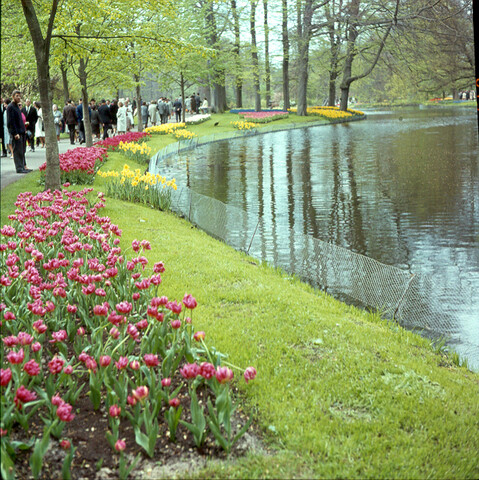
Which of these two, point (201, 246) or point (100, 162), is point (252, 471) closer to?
point (201, 246)

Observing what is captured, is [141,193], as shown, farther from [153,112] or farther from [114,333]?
[153,112]

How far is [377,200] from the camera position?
1362cm

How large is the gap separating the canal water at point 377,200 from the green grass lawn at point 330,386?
126 centimetres

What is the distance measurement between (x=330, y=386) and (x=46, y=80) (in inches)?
355

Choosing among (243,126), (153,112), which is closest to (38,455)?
(243,126)

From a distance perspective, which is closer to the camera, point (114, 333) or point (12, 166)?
point (114, 333)

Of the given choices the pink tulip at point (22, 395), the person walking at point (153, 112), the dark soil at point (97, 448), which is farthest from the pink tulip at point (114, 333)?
the person walking at point (153, 112)

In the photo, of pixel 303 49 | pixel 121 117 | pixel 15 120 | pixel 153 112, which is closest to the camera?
pixel 15 120

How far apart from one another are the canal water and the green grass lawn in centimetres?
126

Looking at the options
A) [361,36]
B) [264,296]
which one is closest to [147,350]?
[264,296]

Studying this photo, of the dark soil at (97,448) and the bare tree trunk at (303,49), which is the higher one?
the bare tree trunk at (303,49)

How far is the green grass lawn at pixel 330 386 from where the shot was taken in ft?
10.8

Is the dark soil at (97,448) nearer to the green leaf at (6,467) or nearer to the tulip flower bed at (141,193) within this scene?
the green leaf at (6,467)

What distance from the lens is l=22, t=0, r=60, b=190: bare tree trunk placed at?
10438 mm
